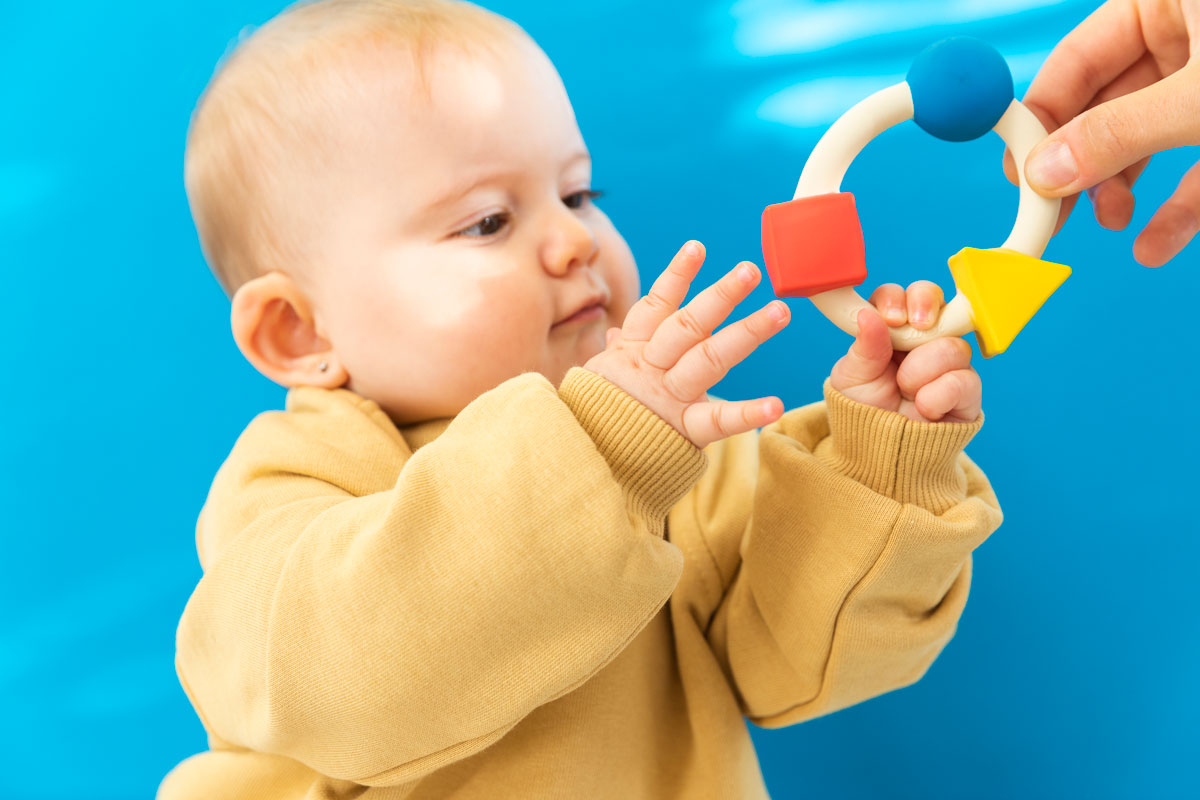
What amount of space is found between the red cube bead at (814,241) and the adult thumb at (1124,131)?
14cm

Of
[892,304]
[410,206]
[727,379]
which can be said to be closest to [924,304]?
[892,304]

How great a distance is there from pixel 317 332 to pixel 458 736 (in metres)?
0.43

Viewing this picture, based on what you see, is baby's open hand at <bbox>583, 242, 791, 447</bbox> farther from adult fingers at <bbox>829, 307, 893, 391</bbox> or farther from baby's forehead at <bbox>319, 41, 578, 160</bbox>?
baby's forehead at <bbox>319, 41, 578, 160</bbox>

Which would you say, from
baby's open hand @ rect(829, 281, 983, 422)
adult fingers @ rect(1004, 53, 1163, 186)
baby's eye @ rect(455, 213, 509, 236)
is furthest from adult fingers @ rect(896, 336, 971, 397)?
baby's eye @ rect(455, 213, 509, 236)

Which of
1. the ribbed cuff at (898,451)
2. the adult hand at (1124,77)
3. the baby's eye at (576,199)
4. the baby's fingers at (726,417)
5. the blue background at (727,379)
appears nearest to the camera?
the baby's fingers at (726,417)

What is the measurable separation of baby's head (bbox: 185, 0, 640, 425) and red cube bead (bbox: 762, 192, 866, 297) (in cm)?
25

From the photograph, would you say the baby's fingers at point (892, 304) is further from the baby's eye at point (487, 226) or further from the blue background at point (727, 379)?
the blue background at point (727, 379)

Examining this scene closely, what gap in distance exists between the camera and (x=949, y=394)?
0.71m

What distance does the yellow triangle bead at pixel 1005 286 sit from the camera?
0.67m

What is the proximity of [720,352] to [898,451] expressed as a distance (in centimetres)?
18

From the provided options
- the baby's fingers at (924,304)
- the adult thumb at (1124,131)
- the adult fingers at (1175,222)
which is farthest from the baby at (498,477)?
the adult fingers at (1175,222)

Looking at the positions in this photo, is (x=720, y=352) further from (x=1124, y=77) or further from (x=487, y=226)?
(x=1124, y=77)

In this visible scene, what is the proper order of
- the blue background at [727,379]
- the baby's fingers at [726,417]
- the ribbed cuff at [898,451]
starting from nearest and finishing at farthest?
the baby's fingers at [726,417] < the ribbed cuff at [898,451] < the blue background at [727,379]

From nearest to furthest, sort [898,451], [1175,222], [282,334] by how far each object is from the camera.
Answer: [898,451] < [1175,222] < [282,334]
